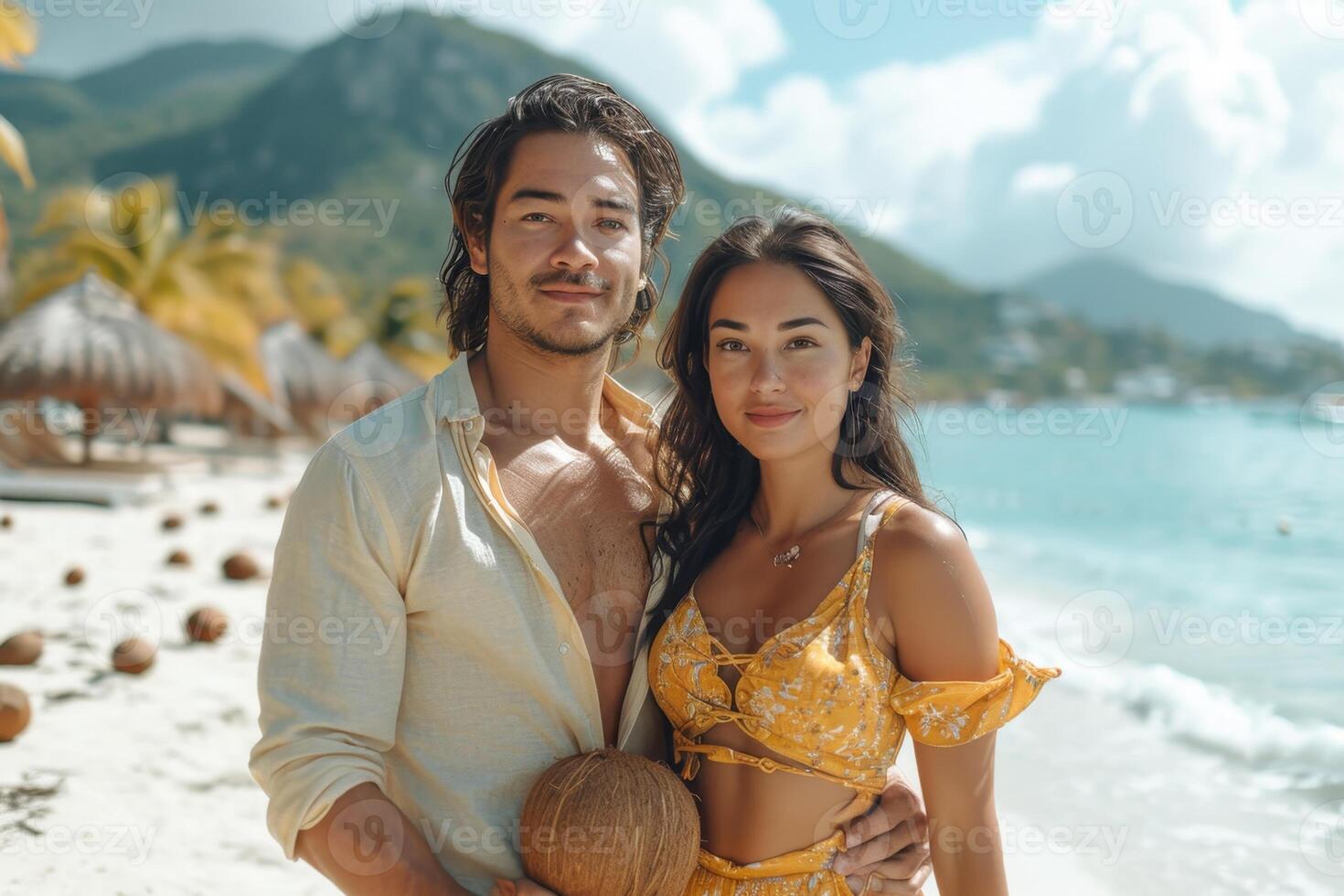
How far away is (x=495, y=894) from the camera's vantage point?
2.27 m

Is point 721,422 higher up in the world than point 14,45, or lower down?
lower down

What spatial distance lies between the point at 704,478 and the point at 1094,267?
145 metres

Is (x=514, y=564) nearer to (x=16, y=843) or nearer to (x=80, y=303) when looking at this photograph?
(x=16, y=843)

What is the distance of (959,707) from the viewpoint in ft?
7.53

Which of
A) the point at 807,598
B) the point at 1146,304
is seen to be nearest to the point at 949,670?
the point at 807,598

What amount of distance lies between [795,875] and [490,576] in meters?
0.98

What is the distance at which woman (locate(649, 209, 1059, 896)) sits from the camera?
2.35 meters

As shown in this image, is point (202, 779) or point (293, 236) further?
point (293, 236)

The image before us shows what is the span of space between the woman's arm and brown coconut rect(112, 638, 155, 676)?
5196 mm

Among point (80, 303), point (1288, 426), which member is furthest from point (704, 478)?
point (1288, 426)

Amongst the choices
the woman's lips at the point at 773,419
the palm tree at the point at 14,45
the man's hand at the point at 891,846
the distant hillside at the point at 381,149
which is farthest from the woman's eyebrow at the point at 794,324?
the distant hillside at the point at 381,149

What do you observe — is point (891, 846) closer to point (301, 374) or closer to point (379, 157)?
point (301, 374)

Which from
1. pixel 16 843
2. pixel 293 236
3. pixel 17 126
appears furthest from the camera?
pixel 17 126

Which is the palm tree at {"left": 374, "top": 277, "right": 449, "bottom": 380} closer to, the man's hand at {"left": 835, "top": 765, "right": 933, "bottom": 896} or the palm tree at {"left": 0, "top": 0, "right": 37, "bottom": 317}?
the palm tree at {"left": 0, "top": 0, "right": 37, "bottom": 317}
